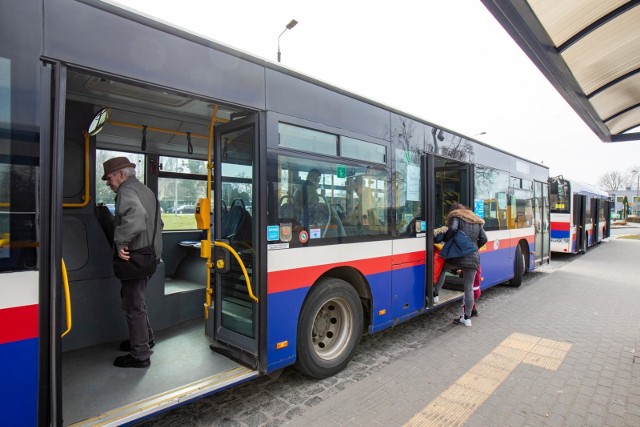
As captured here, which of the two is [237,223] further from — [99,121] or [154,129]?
[154,129]

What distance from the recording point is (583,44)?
484 cm

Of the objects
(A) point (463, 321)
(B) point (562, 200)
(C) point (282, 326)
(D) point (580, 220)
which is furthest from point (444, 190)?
(D) point (580, 220)

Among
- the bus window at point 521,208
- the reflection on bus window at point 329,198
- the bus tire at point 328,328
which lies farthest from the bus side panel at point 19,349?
the bus window at point 521,208

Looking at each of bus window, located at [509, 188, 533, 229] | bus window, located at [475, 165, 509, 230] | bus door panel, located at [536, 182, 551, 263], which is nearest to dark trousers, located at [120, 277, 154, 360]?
bus window, located at [475, 165, 509, 230]

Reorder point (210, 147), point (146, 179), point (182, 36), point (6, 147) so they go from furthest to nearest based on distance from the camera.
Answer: point (146, 179), point (210, 147), point (182, 36), point (6, 147)

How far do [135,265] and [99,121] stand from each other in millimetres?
1555

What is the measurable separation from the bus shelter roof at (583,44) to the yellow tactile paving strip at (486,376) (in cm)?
376

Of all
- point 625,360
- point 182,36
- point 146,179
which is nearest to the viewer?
point 182,36

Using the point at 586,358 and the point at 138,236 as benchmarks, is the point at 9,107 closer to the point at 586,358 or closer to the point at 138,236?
the point at 138,236

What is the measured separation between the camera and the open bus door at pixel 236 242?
325cm

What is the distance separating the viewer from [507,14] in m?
3.90

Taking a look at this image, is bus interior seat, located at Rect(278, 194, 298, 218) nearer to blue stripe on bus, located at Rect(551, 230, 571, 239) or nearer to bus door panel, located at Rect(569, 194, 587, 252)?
blue stripe on bus, located at Rect(551, 230, 571, 239)

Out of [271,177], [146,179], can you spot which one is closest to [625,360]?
[271,177]

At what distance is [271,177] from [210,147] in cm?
88
